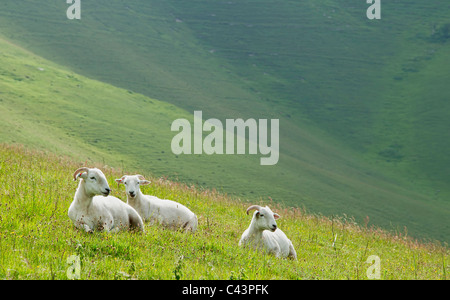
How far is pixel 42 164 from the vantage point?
16000mm

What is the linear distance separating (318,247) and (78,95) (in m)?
Result: 51.6

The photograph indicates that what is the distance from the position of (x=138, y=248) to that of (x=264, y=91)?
88.3 meters

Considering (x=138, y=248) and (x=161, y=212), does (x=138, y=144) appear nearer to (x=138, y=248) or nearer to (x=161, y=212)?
Answer: (x=161, y=212)

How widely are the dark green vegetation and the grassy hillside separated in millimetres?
27733

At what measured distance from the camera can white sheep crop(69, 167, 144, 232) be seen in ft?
31.0

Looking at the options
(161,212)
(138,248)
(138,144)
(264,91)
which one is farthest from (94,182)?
(264,91)

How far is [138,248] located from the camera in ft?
28.4

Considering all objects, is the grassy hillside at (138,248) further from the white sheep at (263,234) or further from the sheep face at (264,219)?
the sheep face at (264,219)

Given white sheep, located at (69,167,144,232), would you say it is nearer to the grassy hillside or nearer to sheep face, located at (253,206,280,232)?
the grassy hillside

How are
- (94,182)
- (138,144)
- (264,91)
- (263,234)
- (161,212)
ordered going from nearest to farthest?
(94,182) → (263,234) → (161,212) → (138,144) → (264,91)

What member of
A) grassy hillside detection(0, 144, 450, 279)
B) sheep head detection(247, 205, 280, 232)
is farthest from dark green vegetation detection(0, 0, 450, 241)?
Result: sheep head detection(247, 205, 280, 232)

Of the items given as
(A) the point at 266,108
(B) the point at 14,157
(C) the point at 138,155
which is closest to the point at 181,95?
(A) the point at 266,108

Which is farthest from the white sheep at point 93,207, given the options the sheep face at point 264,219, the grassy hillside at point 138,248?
the sheep face at point 264,219
